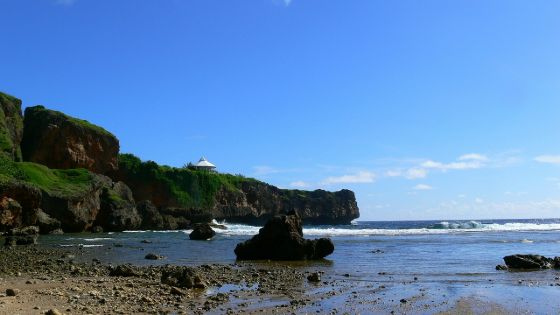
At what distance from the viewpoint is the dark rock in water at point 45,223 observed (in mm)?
52866

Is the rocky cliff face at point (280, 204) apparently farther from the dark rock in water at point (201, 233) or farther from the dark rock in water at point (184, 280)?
the dark rock in water at point (184, 280)

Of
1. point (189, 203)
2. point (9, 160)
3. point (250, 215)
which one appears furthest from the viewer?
point (250, 215)

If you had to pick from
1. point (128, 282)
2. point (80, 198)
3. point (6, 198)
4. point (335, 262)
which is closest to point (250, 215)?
point (80, 198)

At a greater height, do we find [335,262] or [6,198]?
[6,198]

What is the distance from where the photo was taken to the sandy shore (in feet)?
38.5

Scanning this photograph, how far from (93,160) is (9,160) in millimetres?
26563

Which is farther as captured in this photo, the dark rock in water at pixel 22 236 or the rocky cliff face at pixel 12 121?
the rocky cliff face at pixel 12 121

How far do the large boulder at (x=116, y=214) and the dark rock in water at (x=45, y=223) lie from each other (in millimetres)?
13807

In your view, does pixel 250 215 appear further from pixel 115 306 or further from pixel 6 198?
pixel 115 306

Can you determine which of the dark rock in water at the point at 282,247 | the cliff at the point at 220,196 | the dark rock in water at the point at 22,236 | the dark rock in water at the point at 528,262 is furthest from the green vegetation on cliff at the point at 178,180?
→ the dark rock in water at the point at 528,262

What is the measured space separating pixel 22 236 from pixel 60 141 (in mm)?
42001

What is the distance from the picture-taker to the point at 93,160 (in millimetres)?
85125

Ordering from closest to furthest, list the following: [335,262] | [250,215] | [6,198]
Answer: [335,262] → [6,198] → [250,215]

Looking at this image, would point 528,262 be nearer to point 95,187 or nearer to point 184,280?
point 184,280
